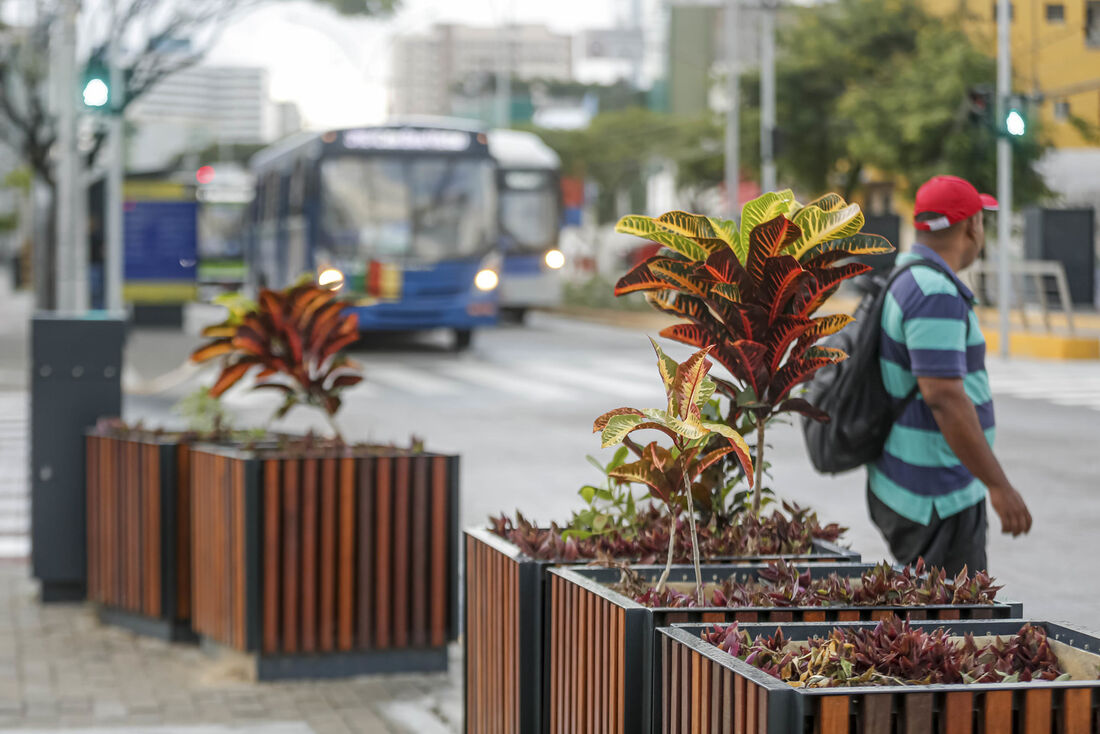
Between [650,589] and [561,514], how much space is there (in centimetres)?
669

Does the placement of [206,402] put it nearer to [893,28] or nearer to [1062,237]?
[1062,237]

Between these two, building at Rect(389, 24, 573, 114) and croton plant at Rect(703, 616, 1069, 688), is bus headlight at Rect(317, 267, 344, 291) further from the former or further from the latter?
building at Rect(389, 24, 573, 114)

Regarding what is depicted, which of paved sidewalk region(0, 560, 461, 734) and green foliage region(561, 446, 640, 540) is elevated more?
green foliage region(561, 446, 640, 540)

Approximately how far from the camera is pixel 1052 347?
21984 millimetres

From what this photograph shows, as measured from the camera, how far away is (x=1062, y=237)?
2675cm

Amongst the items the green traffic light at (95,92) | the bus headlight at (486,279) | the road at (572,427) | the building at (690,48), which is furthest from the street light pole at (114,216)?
the building at (690,48)

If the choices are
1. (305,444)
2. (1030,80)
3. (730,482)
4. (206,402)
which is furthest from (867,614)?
(1030,80)

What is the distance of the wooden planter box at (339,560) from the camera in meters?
6.03

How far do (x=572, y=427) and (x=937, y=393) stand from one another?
10512 mm

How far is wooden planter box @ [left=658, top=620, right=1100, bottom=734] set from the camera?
2.69 meters

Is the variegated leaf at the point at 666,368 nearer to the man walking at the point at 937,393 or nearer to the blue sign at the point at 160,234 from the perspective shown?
the man walking at the point at 937,393

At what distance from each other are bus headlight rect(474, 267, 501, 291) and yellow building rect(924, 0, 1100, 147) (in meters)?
8.00

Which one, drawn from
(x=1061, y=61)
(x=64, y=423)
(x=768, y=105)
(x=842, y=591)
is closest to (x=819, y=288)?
(x=842, y=591)

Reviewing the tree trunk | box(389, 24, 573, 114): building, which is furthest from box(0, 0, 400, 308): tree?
box(389, 24, 573, 114): building
